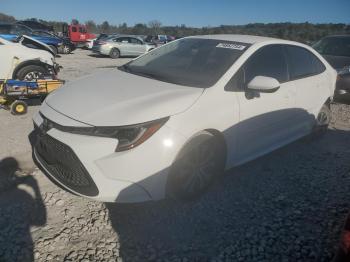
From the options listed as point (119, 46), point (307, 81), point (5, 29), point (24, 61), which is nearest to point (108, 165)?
point (307, 81)

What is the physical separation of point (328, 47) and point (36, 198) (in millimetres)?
8992

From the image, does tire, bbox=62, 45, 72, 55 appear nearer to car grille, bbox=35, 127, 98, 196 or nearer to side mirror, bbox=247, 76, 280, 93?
car grille, bbox=35, 127, 98, 196

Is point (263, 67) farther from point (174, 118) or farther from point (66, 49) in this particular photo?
point (66, 49)

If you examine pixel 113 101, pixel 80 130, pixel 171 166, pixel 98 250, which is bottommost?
pixel 98 250

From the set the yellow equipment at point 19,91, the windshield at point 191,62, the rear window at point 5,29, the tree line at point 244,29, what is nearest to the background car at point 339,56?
the windshield at point 191,62

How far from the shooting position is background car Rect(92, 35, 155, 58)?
19161mm

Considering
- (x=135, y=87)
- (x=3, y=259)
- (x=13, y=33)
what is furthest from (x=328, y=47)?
(x=13, y=33)

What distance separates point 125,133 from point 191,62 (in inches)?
62.6

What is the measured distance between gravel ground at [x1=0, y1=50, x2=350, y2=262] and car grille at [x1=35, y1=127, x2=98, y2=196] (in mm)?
397

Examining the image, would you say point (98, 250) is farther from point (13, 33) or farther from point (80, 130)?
point (13, 33)

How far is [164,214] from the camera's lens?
10.2 ft

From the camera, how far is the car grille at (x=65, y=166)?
8.71ft

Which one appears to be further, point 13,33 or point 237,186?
point 13,33

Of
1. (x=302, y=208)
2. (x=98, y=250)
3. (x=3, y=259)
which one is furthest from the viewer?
(x=302, y=208)
